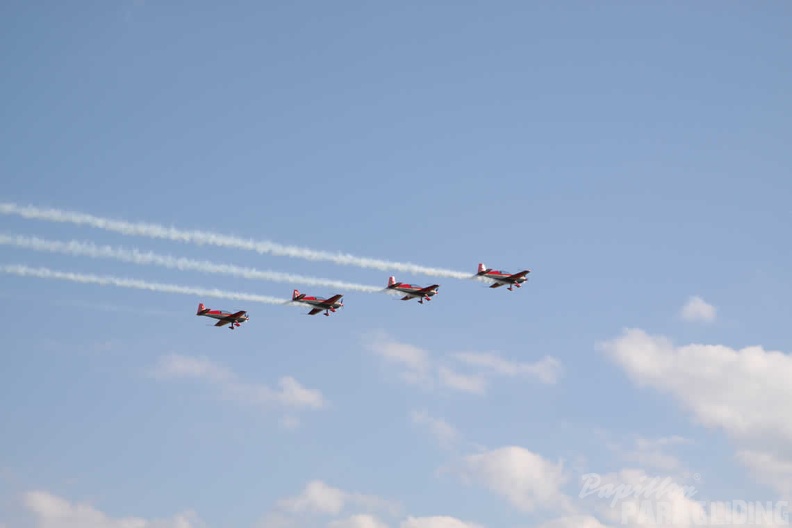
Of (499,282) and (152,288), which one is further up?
(499,282)

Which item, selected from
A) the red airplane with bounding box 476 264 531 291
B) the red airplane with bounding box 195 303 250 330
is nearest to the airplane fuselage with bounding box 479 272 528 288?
the red airplane with bounding box 476 264 531 291

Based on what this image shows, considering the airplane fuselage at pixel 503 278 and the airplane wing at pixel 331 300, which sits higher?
the airplane fuselage at pixel 503 278

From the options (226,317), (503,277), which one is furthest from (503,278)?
(226,317)

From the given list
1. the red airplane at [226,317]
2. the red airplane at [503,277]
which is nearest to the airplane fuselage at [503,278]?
the red airplane at [503,277]

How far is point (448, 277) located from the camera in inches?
4050

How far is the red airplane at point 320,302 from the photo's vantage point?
101m

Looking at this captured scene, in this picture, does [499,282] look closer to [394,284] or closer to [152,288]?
[394,284]

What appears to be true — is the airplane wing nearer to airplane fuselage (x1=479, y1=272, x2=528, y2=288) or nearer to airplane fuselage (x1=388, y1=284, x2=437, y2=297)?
airplane fuselage (x1=388, y1=284, x2=437, y2=297)

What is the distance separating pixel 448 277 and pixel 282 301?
17.8 m

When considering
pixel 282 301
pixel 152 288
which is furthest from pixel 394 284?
pixel 152 288

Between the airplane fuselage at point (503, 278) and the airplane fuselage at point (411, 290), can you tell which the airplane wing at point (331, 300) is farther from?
the airplane fuselage at point (503, 278)

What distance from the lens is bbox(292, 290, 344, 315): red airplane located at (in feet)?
332

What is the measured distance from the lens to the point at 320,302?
10156cm

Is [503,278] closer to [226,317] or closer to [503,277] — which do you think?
[503,277]
